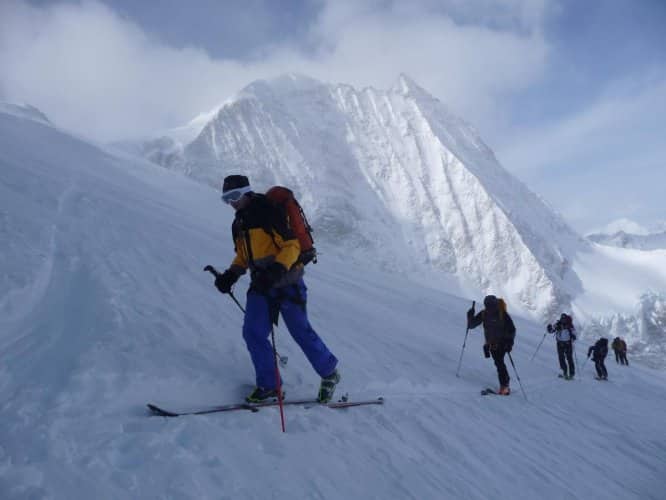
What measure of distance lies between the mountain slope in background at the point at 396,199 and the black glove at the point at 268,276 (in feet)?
522

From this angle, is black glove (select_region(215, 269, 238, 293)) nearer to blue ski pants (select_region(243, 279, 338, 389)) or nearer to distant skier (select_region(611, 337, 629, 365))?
blue ski pants (select_region(243, 279, 338, 389))

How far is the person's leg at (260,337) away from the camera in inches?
189

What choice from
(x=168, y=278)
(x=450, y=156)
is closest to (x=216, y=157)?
(x=450, y=156)

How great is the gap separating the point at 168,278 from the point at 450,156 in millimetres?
192610

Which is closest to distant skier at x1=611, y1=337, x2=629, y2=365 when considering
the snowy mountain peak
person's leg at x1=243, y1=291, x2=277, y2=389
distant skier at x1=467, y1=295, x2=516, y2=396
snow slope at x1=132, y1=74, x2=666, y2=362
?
distant skier at x1=467, y1=295, x2=516, y2=396

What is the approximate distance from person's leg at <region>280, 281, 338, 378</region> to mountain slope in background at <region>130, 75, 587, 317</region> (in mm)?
158864

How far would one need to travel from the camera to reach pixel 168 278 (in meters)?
8.25

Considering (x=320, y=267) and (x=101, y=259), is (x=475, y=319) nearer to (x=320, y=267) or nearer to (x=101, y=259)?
(x=101, y=259)

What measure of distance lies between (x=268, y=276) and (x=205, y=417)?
1.33 metres

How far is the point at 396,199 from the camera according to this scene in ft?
632

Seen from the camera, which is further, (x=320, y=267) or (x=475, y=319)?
(x=320, y=267)

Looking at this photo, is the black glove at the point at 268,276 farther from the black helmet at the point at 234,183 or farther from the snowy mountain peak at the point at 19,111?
the snowy mountain peak at the point at 19,111

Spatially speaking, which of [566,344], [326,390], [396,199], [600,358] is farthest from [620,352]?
[396,199]

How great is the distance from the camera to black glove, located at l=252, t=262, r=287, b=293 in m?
4.33
